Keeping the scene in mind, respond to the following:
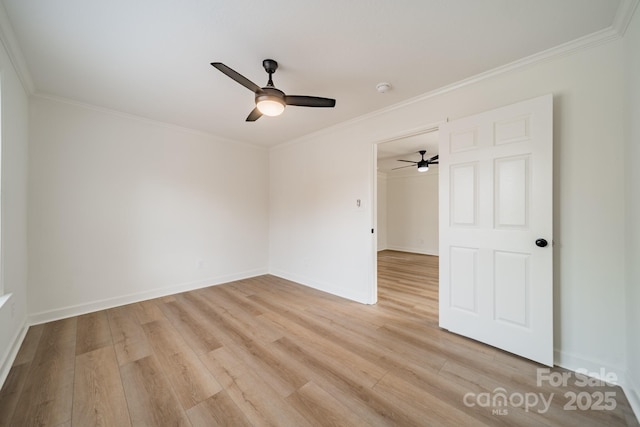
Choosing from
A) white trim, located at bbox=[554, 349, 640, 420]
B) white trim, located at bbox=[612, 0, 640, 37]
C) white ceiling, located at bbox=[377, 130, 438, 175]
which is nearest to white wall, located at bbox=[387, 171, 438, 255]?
white ceiling, located at bbox=[377, 130, 438, 175]

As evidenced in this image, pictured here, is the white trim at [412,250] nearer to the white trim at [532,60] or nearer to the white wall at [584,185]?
the white wall at [584,185]

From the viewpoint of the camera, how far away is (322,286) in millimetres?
3744

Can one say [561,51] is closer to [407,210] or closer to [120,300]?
[120,300]

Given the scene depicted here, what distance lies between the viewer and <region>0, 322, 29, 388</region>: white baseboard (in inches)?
67.5

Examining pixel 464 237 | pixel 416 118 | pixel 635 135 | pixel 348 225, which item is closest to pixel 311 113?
pixel 416 118

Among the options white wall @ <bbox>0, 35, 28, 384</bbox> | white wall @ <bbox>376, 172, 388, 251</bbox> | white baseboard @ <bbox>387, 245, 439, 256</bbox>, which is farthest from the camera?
white wall @ <bbox>376, 172, 388, 251</bbox>

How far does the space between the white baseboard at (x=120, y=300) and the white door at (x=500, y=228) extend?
11.0 ft

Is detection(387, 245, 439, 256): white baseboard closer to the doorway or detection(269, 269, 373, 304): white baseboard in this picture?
the doorway

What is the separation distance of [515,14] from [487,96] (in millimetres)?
744

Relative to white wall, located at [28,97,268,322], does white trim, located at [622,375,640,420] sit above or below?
below

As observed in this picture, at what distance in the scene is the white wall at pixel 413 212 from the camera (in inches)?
266

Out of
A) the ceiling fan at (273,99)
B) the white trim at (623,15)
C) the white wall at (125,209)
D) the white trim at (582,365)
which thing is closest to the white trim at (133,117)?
the white wall at (125,209)

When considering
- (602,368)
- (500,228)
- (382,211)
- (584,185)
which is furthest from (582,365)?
(382,211)

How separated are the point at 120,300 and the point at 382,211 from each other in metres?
6.51
